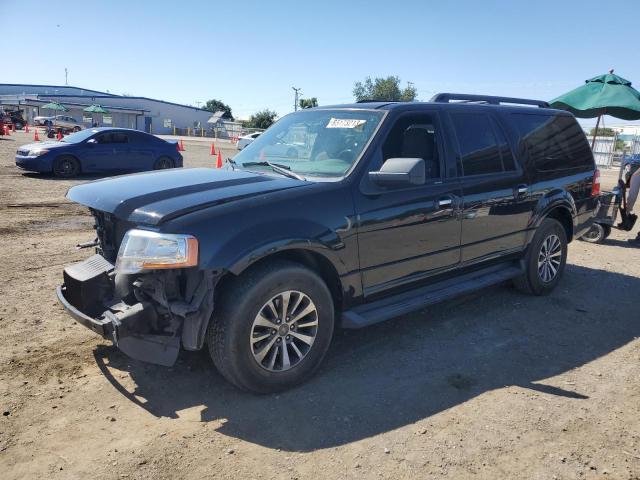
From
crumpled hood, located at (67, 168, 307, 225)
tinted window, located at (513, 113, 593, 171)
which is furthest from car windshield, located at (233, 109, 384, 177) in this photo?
tinted window, located at (513, 113, 593, 171)

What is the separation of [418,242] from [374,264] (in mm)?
513

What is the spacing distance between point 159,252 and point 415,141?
7.89ft

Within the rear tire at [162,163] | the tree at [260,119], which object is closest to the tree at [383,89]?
the tree at [260,119]

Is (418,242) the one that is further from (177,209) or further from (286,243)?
(177,209)

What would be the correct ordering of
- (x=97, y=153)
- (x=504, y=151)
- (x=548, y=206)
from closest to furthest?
(x=504, y=151) < (x=548, y=206) < (x=97, y=153)

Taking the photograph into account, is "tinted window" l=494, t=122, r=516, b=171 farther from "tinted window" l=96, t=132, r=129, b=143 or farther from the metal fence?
the metal fence

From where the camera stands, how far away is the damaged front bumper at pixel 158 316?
123 inches

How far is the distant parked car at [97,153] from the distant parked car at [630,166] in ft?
40.8

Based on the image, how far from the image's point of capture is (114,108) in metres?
62.6

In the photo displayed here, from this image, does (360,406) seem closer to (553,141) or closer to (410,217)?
(410,217)

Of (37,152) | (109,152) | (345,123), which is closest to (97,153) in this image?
(109,152)

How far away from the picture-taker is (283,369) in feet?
11.5

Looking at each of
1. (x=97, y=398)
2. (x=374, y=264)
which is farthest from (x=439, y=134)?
(x=97, y=398)

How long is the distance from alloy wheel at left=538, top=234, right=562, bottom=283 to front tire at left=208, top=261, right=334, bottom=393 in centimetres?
310
